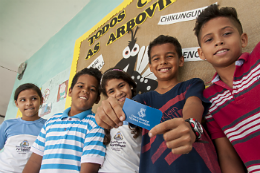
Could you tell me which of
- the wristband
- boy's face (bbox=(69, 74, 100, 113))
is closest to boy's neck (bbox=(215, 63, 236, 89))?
the wristband

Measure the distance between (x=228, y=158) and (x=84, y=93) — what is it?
0.78 metres

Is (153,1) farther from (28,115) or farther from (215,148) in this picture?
(28,115)

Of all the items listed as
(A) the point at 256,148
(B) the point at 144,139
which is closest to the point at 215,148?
(A) the point at 256,148

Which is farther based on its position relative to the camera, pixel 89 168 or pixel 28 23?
pixel 28 23

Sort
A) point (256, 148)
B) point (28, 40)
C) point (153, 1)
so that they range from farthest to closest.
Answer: point (28, 40) → point (153, 1) → point (256, 148)

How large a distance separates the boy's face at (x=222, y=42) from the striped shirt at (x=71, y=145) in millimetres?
596

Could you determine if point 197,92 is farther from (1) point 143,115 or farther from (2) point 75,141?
(2) point 75,141

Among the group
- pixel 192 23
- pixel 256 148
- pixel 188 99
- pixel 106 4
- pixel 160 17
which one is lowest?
pixel 256 148

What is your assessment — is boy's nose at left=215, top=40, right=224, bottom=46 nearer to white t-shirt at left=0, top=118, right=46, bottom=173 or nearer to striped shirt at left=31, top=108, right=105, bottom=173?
striped shirt at left=31, top=108, right=105, bottom=173

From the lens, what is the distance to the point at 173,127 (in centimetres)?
32

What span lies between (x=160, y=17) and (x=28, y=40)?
2310mm

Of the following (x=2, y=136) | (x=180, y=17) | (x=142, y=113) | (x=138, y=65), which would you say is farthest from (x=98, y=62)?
(x=142, y=113)

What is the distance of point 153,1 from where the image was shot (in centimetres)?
108

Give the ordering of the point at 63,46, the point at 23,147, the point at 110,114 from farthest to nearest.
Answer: the point at 63,46
the point at 23,147
the point at 110,114
